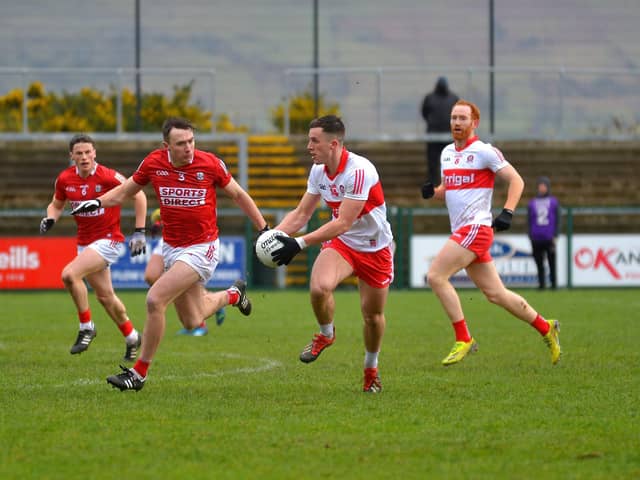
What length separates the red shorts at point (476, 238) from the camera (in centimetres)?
1106

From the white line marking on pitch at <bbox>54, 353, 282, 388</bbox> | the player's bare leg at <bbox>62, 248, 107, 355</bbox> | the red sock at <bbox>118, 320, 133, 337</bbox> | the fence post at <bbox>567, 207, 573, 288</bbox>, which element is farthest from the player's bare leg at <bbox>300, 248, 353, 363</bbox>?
the fence post at <bbox>567, 207, 573, 288</bbox>

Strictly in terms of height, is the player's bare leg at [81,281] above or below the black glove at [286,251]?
below

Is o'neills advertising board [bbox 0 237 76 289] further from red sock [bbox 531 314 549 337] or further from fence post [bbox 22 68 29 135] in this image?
red sock [bbox 531 314 549 337]

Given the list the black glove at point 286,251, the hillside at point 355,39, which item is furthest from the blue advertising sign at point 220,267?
the black glove at point 286,251

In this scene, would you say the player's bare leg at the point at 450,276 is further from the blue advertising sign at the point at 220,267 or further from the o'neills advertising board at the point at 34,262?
the o'neills advertising board at the point at 34,262

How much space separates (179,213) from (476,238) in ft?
9.51

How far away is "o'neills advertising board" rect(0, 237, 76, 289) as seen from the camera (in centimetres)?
2417

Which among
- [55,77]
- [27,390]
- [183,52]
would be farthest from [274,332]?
[183,52]

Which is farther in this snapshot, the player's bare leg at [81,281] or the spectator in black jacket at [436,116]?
the spectator in black jacket at [436,116]

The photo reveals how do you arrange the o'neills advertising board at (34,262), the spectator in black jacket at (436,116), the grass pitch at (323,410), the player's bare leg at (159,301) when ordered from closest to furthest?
the grass pitch at (323,410) → the player's bare leg at (159,301) → the o'neills advertising board at (34,262) → the spectator in black jacket at (436,116)

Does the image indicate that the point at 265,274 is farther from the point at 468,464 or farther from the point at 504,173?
the point at 468,464

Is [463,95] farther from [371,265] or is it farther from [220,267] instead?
[371,265]

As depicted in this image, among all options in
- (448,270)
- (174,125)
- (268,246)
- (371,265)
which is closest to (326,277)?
(371,265)

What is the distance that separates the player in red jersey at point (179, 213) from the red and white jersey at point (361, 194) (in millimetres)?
534
